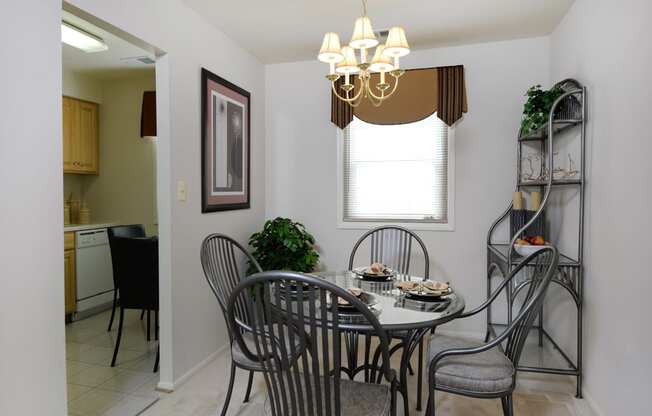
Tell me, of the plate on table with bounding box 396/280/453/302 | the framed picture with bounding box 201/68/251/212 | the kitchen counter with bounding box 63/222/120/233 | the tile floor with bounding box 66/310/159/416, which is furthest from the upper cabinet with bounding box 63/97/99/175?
the plate on table with bounding box 396/280/453/302

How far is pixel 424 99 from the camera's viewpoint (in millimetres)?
3285

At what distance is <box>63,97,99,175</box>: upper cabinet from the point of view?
409 centimetres

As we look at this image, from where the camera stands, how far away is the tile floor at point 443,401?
2.24 meters

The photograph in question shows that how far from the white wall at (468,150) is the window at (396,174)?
0.11 m

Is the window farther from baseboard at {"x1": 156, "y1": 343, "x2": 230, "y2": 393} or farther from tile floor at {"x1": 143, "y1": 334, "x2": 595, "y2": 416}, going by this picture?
baseboard at {"x1": 156, "y1": 343, "x2": 230, "y2": 393}

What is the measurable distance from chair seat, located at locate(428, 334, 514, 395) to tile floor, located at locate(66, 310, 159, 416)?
5.62 feet

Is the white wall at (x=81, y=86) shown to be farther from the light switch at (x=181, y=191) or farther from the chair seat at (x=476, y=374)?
the chair seat at (x=476, y=374)

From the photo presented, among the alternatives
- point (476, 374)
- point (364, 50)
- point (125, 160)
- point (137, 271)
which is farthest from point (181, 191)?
point (125, 160)

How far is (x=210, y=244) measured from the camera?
2.30 metres

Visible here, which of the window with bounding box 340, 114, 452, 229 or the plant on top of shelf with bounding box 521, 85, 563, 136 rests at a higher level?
the plant on top of shelf with bounding box 521, 85, 563, 136

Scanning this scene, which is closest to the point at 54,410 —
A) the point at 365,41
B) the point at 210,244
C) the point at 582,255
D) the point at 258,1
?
the point at 210,244

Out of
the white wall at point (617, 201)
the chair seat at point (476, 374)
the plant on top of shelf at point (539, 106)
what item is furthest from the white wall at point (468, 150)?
the chair seat at point (476, 374)

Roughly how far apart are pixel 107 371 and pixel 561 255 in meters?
3.22

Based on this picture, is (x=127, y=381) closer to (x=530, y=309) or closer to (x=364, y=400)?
(x=364, y=400)
